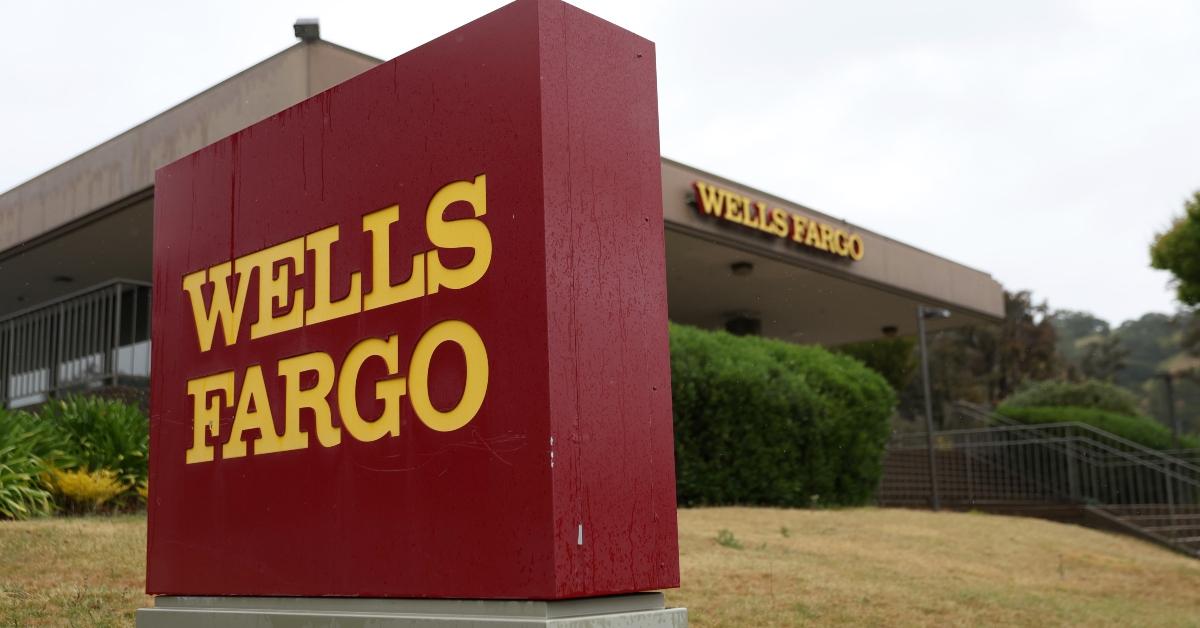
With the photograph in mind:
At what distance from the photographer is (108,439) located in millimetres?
12531

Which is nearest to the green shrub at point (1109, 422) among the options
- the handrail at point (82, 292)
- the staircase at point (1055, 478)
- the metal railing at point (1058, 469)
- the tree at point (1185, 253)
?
the staircase at point (1055, 478)

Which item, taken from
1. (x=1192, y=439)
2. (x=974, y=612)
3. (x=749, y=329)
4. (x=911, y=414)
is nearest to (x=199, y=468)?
(x=974, y=612)

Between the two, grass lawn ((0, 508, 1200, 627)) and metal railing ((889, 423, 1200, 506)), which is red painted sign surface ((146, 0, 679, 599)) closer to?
grass lawn ((0, 508, 1200, 627))

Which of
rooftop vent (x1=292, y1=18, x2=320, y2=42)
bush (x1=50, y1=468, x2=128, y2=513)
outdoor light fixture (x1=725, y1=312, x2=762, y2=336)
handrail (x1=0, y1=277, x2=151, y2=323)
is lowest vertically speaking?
bush (x1=50, y1=468, x2=128, y2=513)

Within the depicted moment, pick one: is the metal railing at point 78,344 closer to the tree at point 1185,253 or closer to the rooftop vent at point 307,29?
the rooftop vent at point 307,29

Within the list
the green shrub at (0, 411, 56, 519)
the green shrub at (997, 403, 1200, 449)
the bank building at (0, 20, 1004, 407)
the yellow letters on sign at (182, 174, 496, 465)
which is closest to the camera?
the yellow letters on sign at (182, 174, 496, 465)

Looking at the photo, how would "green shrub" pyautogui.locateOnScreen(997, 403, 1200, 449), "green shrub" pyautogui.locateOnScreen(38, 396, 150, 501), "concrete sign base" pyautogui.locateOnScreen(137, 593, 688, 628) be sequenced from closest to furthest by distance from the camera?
"concrete sign base" pyautogui.locateOnScreen(137, 593, 688, 628)
"green shrub" pyautogui.locateOnScreen(38, 396, 150, 501)
"green shrub" pyautogui.locateOnScreen(997, 403, 1200, 449)

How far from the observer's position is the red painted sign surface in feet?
13.9

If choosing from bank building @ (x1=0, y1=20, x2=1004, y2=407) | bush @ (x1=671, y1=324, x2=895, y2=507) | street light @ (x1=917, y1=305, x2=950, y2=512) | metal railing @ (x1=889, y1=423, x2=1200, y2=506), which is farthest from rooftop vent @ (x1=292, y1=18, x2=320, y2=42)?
metal railing @ (x1=889, y1=423, x2=1200, y2=506)

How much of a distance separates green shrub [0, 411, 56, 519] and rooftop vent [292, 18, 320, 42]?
524 cm

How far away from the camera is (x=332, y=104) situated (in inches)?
211

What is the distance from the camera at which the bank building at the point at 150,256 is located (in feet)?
48.0

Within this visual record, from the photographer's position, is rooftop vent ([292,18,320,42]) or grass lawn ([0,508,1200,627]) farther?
rooftop vent ([292,18,320,42])

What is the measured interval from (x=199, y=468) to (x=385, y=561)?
4.92 feet
